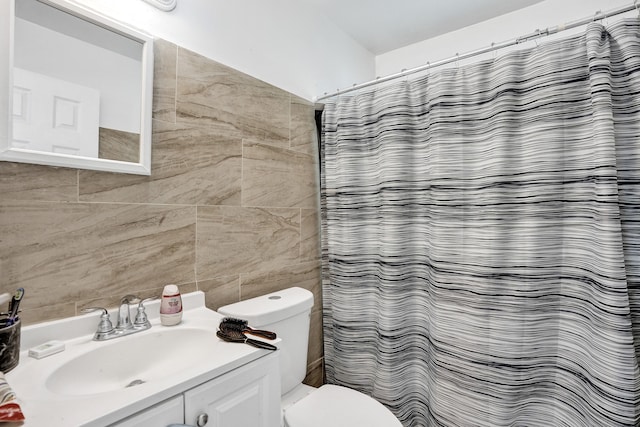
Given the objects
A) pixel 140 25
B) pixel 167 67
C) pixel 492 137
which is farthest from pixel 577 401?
pixel 140 25

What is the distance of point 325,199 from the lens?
1.83 m

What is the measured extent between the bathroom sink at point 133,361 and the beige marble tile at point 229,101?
796mm

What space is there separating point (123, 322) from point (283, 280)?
0.77 m

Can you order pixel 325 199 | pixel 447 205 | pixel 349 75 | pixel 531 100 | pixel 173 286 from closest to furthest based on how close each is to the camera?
pixel 173 286 < pixel 531 100 < pixel 447 205 < pixel 325 199 < pixel 349 75

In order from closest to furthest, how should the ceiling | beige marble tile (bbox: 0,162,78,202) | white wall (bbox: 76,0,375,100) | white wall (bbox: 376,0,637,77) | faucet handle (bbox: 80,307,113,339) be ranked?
beige marble tile (bbox: 0,162,78,202), faucet handle (bbox: 80,307,113,339), white wall (bbox: 76,0,375,100), white wall (bbox: 376,0,637,77), the ceiling

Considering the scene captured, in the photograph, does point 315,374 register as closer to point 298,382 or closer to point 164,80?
point 298,382

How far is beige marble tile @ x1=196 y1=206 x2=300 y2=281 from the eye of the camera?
132 cm

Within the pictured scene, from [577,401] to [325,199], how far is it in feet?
4.47

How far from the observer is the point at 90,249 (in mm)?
1008

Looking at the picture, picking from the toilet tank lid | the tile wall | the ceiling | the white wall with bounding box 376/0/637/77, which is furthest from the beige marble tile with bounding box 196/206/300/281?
the white wall with bounding box 376/0/637/77

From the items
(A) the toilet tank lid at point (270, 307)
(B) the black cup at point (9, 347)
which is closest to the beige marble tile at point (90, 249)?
(B) the black cup at point (9, 347)

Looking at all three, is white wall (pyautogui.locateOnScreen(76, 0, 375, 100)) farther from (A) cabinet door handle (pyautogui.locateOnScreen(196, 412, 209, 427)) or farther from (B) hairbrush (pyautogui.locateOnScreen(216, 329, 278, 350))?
(A) cabinet door handle (pyautogui.locateOnScreen(196, 412, 209, 427))

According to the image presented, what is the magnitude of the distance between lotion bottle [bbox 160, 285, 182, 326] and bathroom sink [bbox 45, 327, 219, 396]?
34 mm

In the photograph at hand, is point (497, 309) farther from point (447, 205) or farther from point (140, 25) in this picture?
point (140, 25)
